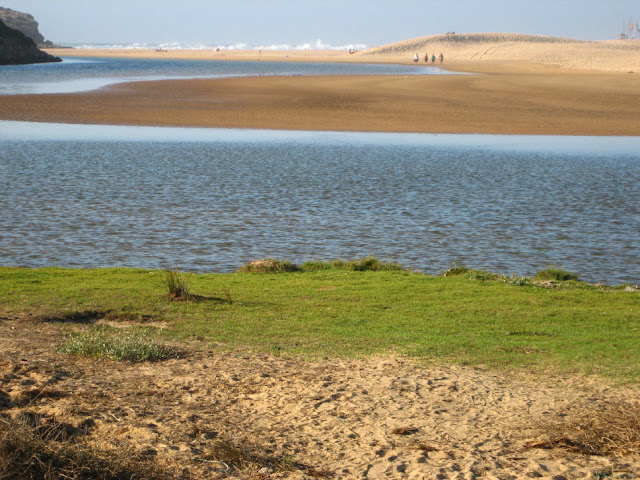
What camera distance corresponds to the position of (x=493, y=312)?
9.80 meters

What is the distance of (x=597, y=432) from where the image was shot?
19.1 feet

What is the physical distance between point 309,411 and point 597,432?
7.35 ft

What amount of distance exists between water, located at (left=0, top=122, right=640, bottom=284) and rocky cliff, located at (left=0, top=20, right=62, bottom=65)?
7350 cm

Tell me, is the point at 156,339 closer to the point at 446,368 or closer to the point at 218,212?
the point at 446,368

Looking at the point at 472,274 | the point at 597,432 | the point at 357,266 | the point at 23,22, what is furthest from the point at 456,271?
the point at 23,22

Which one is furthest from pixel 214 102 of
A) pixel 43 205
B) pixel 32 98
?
pixel 43 205

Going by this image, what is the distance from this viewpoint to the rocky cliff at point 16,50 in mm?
96500

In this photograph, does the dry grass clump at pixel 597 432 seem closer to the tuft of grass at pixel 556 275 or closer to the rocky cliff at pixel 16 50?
the tuft of grass at pixel 556 275

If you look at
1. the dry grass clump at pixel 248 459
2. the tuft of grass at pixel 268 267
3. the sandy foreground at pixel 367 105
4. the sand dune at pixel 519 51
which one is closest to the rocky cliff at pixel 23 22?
the sand dune at pixel 519 51

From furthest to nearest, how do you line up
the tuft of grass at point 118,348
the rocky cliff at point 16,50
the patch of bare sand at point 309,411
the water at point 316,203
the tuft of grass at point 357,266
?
the rocky cliff at point 16,50 → the water at point 316,203 → the tuft of grass at point 357,266 → the tuft of grass at point 118,348 → the patch of bare sand at point 309,411

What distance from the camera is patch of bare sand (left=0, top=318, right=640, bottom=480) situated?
17.2ft

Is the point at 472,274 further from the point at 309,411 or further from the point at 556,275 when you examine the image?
the point at 309,411

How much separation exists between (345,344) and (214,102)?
36.1 m

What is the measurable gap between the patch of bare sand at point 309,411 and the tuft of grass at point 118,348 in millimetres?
161
